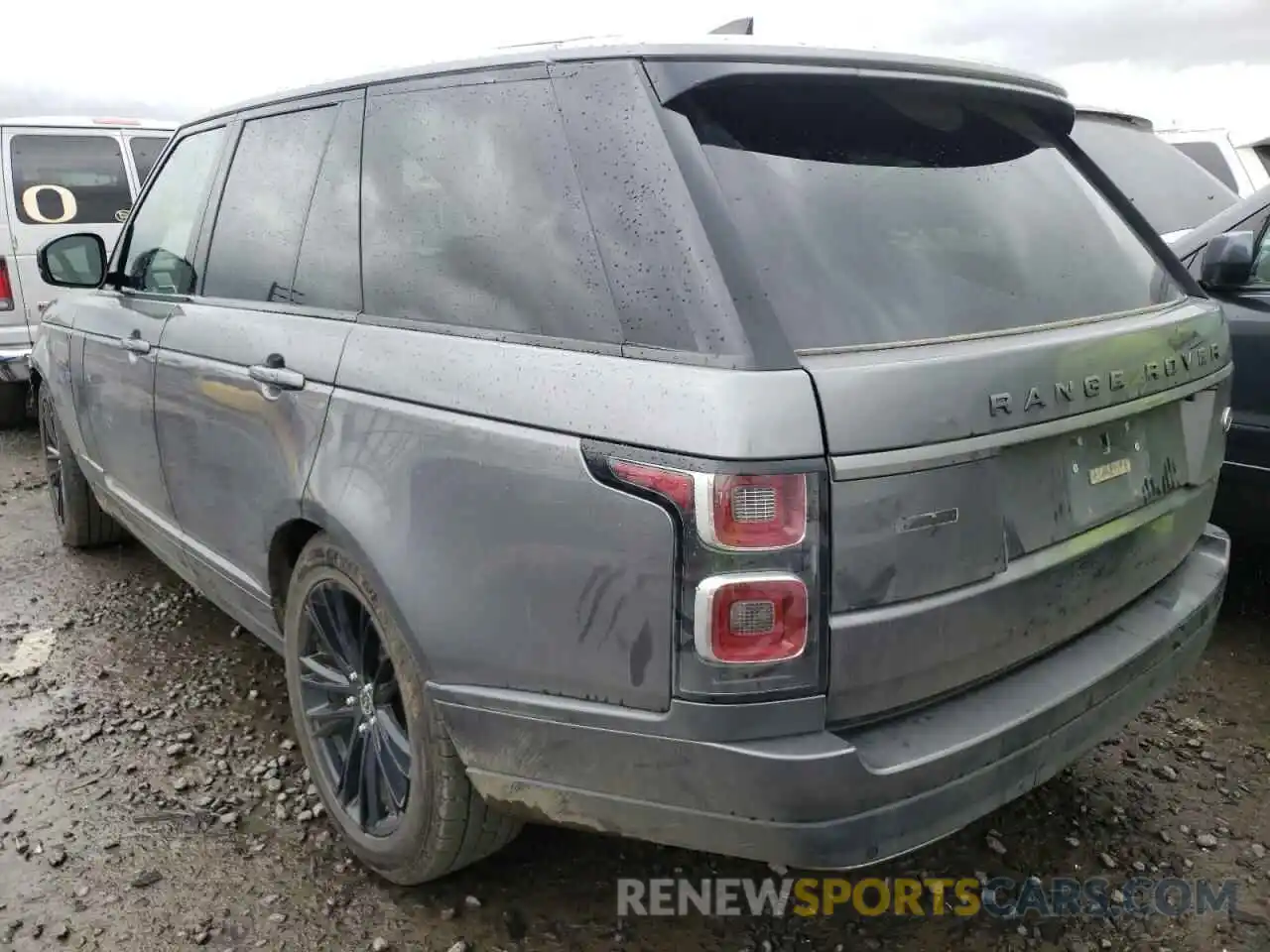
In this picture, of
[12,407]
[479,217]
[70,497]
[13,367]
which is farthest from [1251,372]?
[12,407]

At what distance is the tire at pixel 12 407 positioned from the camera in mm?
7703

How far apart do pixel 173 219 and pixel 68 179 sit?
497cm

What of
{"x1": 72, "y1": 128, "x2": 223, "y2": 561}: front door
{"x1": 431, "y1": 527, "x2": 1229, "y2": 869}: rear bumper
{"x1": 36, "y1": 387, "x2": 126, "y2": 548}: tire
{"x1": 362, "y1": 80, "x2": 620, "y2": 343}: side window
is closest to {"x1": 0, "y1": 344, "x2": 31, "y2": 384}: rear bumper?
{"x1": 36, "y1": 387, "x2": 126, "y2": 548}: tire

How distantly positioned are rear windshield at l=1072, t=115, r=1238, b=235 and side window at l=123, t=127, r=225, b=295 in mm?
4489

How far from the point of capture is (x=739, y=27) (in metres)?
2.20

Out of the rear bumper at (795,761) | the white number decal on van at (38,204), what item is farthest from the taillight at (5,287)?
the rear bumper at (795,761)

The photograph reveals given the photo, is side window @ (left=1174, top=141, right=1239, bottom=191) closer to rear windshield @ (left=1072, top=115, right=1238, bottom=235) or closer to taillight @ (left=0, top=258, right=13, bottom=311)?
rear windshield @ (left=1072, top=115, right=1238, bottom=235)

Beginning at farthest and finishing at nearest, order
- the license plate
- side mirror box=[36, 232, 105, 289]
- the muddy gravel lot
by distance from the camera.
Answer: side mirror box=[36, 232, 105, 289] → the muddy gravel lot → the license plate

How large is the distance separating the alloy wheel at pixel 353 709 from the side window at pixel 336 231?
28.0 inches

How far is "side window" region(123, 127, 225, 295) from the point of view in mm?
3195

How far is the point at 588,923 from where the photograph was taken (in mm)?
2324

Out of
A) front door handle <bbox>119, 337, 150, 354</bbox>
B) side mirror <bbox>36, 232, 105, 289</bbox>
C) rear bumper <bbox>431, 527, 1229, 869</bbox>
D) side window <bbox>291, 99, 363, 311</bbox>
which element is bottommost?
rear bumper <bbox>431, 527, 1229, 869</bbox>

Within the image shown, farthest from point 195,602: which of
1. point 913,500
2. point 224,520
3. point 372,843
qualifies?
point 913,500

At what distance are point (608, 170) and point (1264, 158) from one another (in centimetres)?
776
